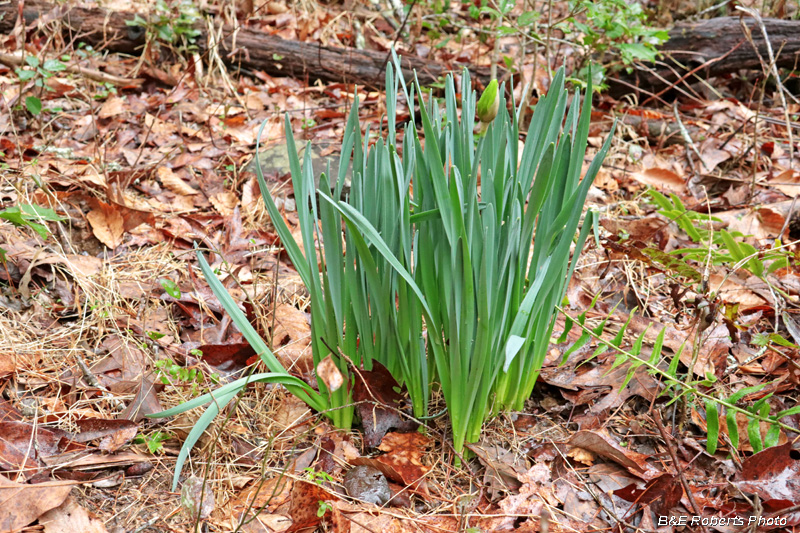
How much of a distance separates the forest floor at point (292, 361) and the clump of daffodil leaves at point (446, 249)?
15cm

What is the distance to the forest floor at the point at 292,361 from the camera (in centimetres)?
124

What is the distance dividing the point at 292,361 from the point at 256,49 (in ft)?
7.83

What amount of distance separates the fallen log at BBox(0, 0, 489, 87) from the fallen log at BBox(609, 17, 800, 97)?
896 mm

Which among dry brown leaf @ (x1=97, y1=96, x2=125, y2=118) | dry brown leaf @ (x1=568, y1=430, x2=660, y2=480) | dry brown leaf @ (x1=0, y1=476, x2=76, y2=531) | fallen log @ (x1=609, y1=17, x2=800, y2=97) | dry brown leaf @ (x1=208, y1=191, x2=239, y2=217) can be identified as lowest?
dry brown leaf @ (x1=568, y1=430, x2=660, y2=480)

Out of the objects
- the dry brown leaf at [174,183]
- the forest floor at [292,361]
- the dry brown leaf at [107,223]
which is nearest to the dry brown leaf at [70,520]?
the forest floor at [292,361]

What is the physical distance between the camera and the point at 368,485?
1.28m

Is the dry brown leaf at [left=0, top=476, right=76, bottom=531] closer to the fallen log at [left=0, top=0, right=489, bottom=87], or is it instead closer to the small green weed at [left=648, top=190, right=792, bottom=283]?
the small green weed at [left=648, top=190, right=792, bottom=283]

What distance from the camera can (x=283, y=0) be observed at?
426cm

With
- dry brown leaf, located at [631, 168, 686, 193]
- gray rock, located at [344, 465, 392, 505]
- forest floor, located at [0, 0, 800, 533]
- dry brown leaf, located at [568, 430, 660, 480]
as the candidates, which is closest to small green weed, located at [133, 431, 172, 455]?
forest floor, located at [0, 0, 800, 533]

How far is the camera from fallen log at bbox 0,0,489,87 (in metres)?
3.34

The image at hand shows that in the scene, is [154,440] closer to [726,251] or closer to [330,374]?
[330,374]

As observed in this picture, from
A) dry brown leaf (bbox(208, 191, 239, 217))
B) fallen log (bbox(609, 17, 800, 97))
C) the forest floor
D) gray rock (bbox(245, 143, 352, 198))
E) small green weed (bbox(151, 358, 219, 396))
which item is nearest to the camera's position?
the forest floor

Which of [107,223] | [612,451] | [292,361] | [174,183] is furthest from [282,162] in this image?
[612,451]

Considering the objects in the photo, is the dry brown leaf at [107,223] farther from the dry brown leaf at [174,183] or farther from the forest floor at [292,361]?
the dry brown leaf at [174,183]
